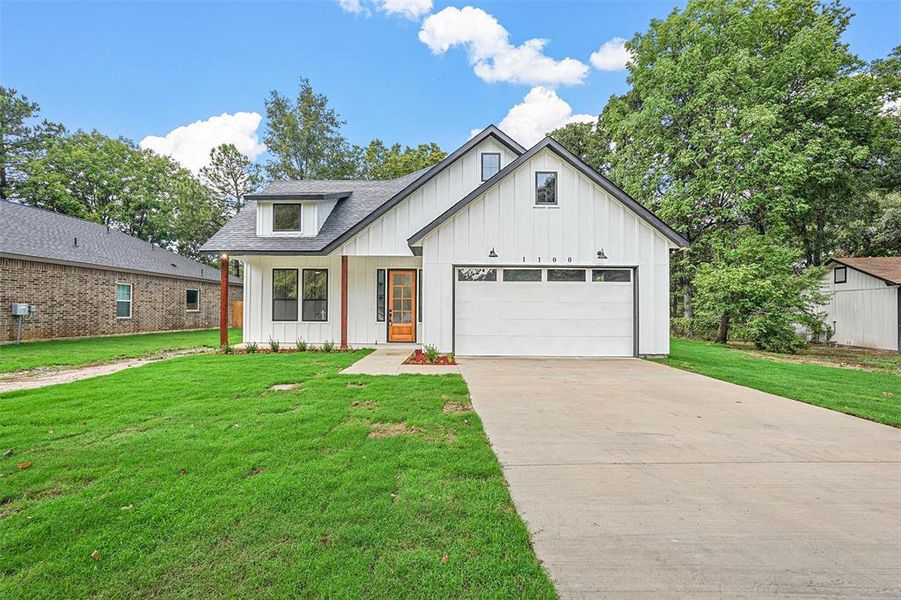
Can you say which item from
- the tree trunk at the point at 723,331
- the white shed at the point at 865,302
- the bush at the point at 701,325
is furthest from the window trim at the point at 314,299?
the white shed at the point at 865,302

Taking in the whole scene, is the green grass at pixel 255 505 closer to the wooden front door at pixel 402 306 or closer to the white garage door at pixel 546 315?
the white garage door at pixel 546 315

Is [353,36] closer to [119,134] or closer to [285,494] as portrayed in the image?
[285,494]

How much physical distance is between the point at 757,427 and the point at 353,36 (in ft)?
59.8

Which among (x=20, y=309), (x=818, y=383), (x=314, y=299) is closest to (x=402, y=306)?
(x=314, y=299)

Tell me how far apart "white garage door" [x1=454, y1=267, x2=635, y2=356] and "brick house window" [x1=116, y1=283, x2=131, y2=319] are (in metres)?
14.4

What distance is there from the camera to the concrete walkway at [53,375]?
6.18 metres

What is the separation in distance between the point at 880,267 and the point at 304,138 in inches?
1295

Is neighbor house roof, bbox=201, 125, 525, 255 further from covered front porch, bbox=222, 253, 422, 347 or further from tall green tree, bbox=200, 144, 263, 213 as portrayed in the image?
tall green tree, bbox=200, 144, 263, 213

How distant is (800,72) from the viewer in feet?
49.3

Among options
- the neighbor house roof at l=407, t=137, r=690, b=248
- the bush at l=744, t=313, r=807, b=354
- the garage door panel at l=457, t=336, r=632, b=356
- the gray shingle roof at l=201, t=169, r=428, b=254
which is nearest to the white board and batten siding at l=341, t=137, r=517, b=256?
the neighbor house roof at l=407, t=137, r=690, b=248

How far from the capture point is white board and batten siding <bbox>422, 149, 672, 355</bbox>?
9664 millimetres

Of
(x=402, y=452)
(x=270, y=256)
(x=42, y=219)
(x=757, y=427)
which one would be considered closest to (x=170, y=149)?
(x=42, y=219)

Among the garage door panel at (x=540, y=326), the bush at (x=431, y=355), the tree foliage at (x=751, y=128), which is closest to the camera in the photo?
the bush at (x=431, y=355)

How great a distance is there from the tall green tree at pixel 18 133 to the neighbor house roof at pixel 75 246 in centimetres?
1417
